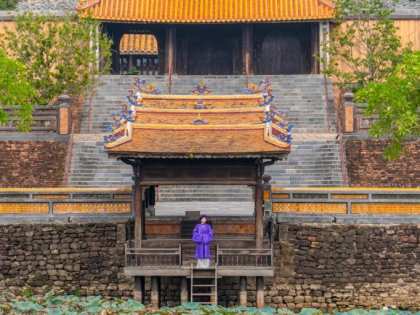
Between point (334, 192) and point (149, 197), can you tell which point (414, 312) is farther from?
point (149, 197)

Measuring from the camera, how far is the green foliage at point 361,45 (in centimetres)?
4562

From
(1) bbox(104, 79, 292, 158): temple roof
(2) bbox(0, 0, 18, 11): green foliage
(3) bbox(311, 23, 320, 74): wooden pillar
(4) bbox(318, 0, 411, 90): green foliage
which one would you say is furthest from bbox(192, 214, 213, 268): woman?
(2) bbox(0, 0, 18, 11): green foliage

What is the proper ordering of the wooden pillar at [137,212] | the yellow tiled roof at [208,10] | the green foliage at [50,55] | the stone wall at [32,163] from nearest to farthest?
the wooden pillar at [137,212] < the stone wall at [32,163] < the green foliage at [50,55] < the yellow tiled roof at [208,10]

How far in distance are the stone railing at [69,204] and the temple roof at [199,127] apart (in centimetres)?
269

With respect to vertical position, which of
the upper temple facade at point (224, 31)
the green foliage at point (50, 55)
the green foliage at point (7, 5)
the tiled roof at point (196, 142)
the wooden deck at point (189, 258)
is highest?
the green foliage at point (7, 5)

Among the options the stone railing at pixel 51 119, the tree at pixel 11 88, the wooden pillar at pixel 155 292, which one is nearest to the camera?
the wooden pillar at pixel 155 292

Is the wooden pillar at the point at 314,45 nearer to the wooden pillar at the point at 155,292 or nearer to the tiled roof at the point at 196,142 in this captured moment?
the tiled roof at the point at 196,142

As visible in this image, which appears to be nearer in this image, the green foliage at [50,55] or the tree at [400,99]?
the tree at [400,99]

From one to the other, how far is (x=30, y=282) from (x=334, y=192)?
29.7 ft

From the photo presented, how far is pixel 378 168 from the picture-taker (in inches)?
1481

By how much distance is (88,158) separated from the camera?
38812mm

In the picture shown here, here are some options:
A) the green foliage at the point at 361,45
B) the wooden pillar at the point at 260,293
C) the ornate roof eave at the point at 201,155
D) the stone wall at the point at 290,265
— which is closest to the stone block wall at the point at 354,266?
the stone wall at the point at 290,265

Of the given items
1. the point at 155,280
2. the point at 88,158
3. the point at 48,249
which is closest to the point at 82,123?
the point at 88,158

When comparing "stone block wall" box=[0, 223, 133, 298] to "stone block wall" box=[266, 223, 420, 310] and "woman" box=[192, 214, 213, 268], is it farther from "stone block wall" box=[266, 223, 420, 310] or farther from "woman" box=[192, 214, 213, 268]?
"stone block wall" box=[266, 223, 420, 310]
